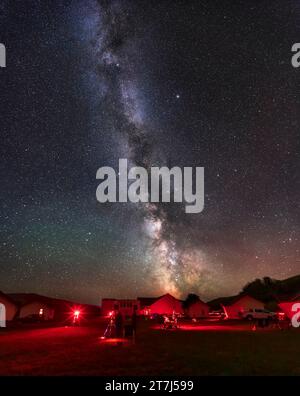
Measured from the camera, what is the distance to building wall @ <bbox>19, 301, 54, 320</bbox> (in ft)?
195

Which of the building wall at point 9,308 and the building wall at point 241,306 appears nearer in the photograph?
the building wall at point 9,308

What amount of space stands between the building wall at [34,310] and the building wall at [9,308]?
249 inches

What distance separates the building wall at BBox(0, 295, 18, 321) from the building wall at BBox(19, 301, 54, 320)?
6314 millimetres

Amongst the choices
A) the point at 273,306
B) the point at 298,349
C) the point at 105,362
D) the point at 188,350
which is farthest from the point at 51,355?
the point at 273,306

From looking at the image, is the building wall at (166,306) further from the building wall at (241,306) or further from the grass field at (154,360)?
the grass field at (154,360)

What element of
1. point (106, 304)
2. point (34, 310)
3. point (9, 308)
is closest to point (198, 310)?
point (34, 310)

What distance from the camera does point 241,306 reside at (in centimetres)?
6106

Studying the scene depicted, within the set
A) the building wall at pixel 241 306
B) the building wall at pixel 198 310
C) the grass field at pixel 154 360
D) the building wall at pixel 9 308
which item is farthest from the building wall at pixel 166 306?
the grass field at pixel 154 360

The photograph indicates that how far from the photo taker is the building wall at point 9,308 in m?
50.9

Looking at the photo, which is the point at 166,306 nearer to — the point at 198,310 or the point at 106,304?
the point at 198,310

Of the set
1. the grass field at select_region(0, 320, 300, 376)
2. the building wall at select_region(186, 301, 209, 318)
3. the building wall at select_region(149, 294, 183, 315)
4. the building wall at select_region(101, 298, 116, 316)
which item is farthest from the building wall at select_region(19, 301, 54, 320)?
the grass field at select_region(0, 320, 300, 376)

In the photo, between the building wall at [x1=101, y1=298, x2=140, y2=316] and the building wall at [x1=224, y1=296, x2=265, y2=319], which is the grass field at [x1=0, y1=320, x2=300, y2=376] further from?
the building wall at [x1=101, y1=298, x2=140, y2=316]

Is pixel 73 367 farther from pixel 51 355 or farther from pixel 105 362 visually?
pixel 51 355
